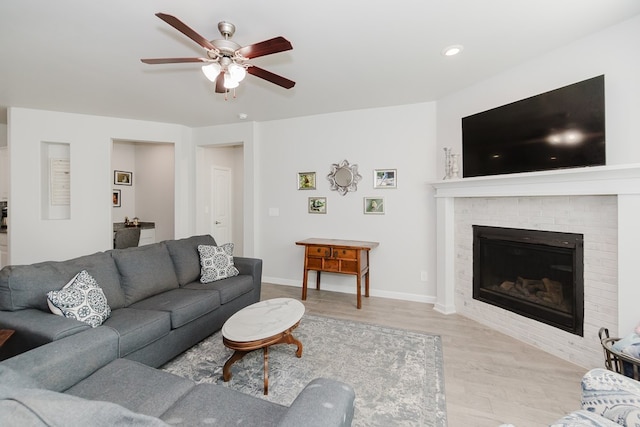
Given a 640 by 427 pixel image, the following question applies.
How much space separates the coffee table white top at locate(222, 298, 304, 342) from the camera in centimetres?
194

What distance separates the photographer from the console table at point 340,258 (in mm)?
3570

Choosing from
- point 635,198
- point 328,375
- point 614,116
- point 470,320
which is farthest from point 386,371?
point 614,116

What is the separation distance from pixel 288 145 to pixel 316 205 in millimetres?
1077

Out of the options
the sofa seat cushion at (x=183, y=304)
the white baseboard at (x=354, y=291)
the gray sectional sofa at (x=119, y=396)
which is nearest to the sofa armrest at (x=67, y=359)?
the gray sectional sofa at (x=119, y=396)

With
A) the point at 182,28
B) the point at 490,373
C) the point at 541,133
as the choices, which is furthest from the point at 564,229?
the point at 182,28

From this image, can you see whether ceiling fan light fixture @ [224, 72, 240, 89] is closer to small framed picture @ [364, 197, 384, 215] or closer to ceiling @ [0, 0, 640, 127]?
ceiling @ [0, 0, 640, 127]

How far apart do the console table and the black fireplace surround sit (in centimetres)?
131

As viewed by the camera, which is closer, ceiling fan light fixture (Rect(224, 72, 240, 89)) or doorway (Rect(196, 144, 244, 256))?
ceiling fan light fixture (Rect(224, 72, 240, 89))

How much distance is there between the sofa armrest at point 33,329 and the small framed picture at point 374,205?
3223mm

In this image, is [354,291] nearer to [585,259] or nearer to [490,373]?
[490,373]

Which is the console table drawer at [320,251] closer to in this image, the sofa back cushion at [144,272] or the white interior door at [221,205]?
the sofa back cushion at [144,272]

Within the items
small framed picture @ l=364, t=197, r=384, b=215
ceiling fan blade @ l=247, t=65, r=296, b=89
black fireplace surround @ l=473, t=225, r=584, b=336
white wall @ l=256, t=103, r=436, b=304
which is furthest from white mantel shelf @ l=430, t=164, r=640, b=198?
ceiling fan blade @ l=247, t=65, r=296, b=89

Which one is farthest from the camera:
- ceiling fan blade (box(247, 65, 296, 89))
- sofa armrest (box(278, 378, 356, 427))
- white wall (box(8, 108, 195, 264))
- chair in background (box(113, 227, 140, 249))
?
chair in background (box(113, 227, 140, 249))

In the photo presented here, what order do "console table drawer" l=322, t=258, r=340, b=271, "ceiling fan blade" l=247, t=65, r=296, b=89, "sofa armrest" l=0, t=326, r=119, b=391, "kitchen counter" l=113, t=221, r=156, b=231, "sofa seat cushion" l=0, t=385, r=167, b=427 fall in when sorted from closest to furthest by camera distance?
"sofa seat cushion" l=0, t=385, r=167, b=427 → "sofa armrest" l=0, t=326, r=119, b=391 → "ceiling fan blade" l=247, t=65, r=296, b=89 → "console table drawer" l=322, t=258, r=340, b=271 → "kitchen counter" l=113, t=221, r=156, b=231
